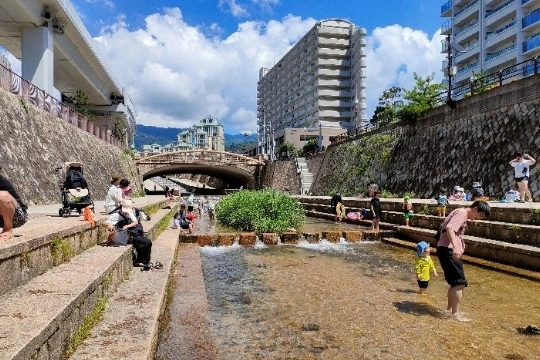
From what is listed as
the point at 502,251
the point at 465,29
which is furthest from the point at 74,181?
the point at 465,29

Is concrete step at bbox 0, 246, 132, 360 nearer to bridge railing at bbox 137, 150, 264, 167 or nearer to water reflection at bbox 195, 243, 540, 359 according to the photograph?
water reflection at bbox 195, 243, 540, 359

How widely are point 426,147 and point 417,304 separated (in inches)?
782

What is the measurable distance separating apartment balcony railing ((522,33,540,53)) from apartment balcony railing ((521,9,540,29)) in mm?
1287

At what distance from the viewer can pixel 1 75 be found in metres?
15.1

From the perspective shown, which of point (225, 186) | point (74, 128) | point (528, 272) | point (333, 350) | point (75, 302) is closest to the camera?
point (75, 302)

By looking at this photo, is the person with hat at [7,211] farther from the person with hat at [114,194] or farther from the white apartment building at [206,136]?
the white apartment building at [206,136]

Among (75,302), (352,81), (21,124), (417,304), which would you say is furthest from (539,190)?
(352,81)

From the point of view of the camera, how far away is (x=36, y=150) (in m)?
16.1

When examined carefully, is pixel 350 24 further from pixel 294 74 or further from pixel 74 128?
pixel 74 128

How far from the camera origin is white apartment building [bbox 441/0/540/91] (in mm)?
39906

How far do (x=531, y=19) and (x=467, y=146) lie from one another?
2678 centimetres

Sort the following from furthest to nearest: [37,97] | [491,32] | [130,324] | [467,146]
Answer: [491,32], [467,146], [37,97], [130,324]

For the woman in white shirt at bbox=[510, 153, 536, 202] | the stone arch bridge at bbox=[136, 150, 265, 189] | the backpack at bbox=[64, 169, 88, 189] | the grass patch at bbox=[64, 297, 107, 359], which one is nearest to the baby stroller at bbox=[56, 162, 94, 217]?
the backpack at bbox=[64, 169, 88, 189]

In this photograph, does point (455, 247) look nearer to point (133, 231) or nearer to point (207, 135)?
point (133, 231)
